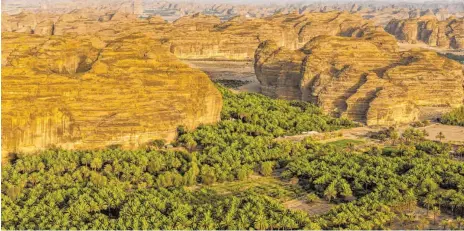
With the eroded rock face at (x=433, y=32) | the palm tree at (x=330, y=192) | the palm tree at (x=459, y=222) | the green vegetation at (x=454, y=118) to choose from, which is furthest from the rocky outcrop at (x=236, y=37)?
the palm tree at (x=459, y=222)

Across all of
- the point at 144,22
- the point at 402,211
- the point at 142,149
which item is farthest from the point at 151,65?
the point at 144,22

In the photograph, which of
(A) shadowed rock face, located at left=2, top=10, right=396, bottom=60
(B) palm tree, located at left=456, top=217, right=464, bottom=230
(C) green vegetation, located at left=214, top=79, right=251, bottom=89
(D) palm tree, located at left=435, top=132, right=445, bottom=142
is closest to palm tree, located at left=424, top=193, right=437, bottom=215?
(B) palm tree, located at left=456, top=217, right=464, bottom=230

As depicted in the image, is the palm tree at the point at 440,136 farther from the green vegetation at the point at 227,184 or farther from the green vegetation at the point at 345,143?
the green vegetation at the point at 345,143

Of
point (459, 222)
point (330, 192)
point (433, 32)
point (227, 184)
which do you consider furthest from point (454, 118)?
point (433, 32)

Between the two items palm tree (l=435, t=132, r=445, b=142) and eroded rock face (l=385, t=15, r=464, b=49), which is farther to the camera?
eroded rock face (l=385, t=15, r=464, b=49)

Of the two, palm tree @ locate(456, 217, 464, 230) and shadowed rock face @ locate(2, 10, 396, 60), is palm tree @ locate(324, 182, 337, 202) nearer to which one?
palm tree @ locate(456, 217, 464, 230)

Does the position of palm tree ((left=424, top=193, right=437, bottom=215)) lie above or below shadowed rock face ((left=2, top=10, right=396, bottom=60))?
below

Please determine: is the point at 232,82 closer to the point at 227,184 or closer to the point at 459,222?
the point at 227,184
